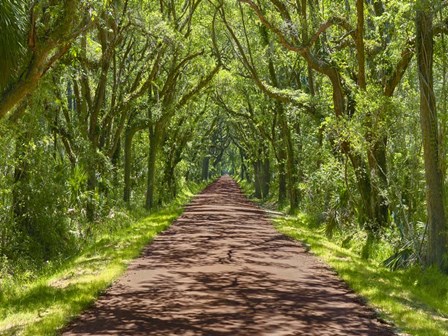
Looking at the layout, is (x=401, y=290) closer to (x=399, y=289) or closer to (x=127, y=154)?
(x=399, y=289)

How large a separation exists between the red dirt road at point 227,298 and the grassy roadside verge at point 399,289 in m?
0.26

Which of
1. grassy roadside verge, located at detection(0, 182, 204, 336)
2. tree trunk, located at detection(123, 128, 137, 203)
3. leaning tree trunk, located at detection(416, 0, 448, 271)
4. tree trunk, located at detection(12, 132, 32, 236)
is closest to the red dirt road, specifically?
grassy roadside verge, located at detection(0, 182, 204, 336)

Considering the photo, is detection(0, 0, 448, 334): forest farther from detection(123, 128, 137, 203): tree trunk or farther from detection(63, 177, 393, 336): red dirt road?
detection(63, 177, 393, 336): red dirt road

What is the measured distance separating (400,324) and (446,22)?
24.9 ft

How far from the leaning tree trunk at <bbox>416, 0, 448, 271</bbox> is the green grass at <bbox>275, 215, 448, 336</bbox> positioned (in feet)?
2.52

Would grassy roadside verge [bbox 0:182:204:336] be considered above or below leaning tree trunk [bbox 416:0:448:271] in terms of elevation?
below

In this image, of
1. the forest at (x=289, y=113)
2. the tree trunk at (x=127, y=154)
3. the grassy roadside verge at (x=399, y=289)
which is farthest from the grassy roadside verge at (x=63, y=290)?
the tree trunk at (x=127, y=154)

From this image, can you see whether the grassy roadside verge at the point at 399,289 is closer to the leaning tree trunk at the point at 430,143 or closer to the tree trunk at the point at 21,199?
the leaning tree trunk at the point at 430,143

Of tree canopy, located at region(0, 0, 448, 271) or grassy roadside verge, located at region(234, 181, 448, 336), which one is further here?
A: tree canopy, located at region(0, 0, 448, 271)

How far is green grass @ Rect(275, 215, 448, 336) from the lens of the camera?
285 inches

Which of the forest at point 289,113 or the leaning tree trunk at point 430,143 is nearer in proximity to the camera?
the forest at point 289,113

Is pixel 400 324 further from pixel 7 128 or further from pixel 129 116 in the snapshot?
pixel 129 116

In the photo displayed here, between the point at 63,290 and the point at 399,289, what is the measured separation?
547 cm

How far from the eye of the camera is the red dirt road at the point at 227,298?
6.83 metres
